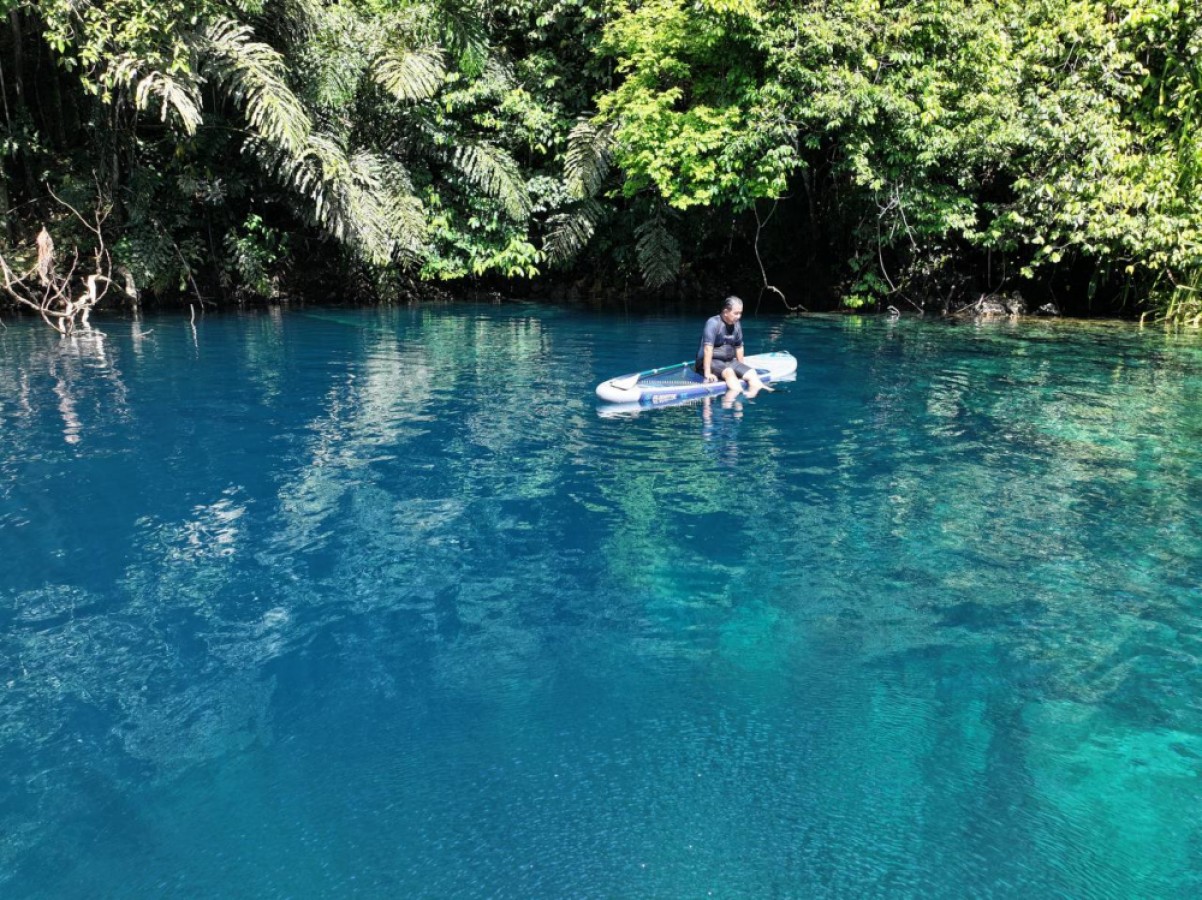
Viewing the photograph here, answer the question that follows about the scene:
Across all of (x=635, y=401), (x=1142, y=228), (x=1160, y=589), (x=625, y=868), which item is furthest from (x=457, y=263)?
(x=625, y=868)

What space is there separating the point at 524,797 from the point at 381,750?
0.73 meters

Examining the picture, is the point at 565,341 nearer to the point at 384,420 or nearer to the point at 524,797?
the point at 384,420

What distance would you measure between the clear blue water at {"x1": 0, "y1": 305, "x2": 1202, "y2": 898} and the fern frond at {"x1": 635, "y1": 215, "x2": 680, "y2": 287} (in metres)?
11.9

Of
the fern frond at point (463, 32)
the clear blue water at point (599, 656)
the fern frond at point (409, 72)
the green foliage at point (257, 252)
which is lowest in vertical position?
the clear blue water at point (599, 656)

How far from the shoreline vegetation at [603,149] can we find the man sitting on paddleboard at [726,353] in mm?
7189

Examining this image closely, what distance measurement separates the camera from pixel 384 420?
34.9 ft

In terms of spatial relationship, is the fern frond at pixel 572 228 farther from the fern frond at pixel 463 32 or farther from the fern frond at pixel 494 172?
the fern frond at pixel 463 32

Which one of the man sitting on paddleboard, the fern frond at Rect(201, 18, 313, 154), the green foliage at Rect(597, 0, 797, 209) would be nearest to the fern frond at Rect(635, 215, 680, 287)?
the green foliage at Rect(597, 0, 797, 209)

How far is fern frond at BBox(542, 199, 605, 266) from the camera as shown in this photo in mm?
22203

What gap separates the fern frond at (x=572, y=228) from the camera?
22203mm

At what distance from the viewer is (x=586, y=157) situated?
21.2m

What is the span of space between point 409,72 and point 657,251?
634cm

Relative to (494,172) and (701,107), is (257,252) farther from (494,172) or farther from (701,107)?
(701,107)

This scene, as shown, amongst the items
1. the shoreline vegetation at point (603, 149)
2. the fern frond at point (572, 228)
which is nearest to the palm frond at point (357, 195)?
the shoreline vegetation at point (603, 149)
